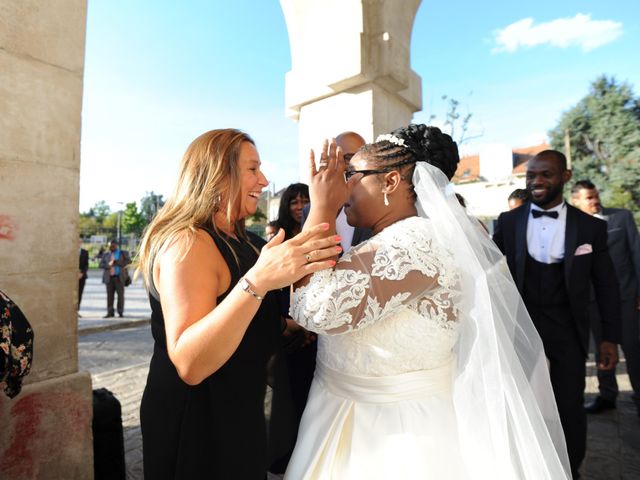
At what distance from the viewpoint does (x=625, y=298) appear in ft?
13.0

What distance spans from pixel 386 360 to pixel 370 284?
0.34 metres

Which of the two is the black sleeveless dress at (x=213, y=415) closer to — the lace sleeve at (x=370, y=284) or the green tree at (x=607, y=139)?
the lace sleeve at (x=370, y=284)

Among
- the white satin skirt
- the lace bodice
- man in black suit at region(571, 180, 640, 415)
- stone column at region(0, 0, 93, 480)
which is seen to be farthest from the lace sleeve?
man in black suit at region(571, 180, 640, 415)

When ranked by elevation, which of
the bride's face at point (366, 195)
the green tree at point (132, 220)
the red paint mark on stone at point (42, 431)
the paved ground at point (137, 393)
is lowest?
the paved ground at point (137, 393)

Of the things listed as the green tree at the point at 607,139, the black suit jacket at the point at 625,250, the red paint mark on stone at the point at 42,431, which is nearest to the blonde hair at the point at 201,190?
the red paint mark on stone at the point at 42,431

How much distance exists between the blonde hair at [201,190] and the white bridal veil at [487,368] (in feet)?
2.51

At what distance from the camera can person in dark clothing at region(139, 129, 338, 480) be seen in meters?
1.24

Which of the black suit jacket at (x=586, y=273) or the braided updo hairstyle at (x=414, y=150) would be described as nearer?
the braided updo hairstyle at (x=414, y=150)

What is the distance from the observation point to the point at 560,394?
2711mm

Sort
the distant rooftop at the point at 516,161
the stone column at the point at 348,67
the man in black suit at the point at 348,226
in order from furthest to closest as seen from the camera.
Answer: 1. the distant rooftop at the point at 516,161
2. the stone column at the point at 348,67
3. the man in black suit at the point at 348,226

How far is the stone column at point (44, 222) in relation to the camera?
175 centimetres

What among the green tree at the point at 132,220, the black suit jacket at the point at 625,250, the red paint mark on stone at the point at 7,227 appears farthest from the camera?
the green tree at the point at 132,220

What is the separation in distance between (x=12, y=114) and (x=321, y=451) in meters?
1.95

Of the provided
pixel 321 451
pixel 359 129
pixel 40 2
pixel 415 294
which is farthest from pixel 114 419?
pixel 359 129
